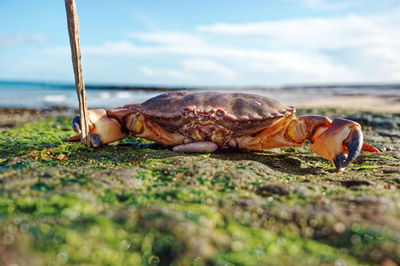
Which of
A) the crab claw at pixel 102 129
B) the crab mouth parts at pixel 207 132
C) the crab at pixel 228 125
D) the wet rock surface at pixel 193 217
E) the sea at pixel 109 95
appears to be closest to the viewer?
the wet rock surface at pixel 193 217

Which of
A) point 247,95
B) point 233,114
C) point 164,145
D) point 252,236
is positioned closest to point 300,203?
point 252,236

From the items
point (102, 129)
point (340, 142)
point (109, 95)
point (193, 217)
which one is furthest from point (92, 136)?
point (109, 95)

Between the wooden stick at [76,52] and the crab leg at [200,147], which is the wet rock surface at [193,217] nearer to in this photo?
the crab leg at [200,147]

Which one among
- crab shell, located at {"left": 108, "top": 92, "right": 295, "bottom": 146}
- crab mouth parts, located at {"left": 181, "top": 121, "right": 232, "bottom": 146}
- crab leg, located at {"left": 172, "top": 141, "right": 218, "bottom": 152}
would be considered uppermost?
crab shell, located at {"left": 108, "top": 92, "right": 295, "bottom": 146}

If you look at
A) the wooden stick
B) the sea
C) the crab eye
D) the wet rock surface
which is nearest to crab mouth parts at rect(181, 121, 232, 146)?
the crab eye

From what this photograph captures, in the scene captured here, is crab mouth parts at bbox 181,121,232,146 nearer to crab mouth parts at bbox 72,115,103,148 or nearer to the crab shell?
the crab shell

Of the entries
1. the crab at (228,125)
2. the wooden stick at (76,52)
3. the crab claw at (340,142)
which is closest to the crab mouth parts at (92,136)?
the crab at (228,125)
